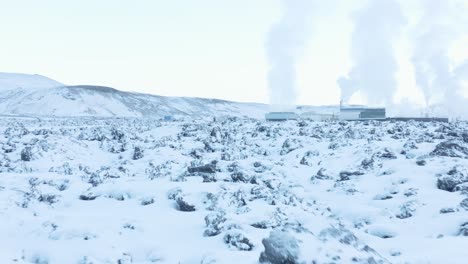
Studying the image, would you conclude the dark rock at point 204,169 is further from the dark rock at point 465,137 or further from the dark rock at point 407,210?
the dark rock at point 465,137

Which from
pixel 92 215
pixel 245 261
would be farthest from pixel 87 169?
pixel 245 261

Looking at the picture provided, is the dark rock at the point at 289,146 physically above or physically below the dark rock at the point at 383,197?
above

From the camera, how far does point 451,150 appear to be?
1698 centimetres

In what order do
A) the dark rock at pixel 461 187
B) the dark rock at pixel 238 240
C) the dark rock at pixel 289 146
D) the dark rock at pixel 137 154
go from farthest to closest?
the dark rock at pixel 289 146
the dark rock at pixel 137 154
the dark rock at pixel 461 187
the dark rock at pixel 238 240

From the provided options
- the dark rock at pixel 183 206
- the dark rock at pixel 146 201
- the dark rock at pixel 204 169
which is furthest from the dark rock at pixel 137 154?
the dark rock at pixel 183 206

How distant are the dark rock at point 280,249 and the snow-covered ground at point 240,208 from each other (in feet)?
0.05

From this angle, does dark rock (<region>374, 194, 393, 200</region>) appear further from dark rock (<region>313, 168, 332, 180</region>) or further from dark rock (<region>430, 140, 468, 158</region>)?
dark rock (<region>430, 140, 468, 158</region>)

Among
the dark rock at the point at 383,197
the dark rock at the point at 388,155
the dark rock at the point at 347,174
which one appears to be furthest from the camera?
the dark rock at the point at 388,155

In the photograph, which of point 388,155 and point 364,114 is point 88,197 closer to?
point 388,155

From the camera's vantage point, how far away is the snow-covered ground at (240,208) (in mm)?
7617

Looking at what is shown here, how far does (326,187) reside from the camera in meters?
14.7

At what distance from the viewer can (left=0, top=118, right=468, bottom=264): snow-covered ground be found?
7617 millimetres

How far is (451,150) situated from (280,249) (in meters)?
13.3

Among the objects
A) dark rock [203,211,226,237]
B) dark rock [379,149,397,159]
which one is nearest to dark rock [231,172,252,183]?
dark rock [203,211,226,237]
